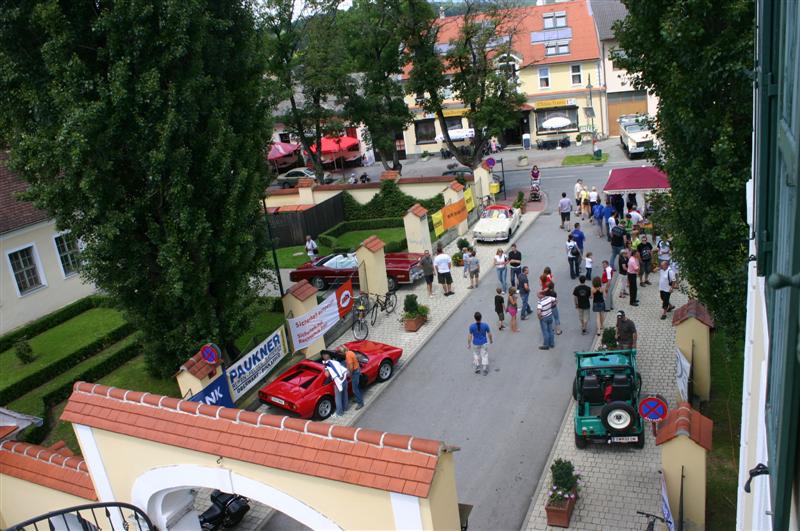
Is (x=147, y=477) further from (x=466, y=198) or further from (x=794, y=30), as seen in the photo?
(x=466, y=198)

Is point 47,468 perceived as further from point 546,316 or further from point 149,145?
point 546,316

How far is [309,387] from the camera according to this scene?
16.3m

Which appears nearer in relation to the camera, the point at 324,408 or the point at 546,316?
the point at 324,408

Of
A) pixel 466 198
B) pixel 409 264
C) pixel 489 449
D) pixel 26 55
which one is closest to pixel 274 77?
pixel 466 198

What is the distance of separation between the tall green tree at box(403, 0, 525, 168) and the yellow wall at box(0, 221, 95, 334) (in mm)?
18292

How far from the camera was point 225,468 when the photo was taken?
28.7 ft

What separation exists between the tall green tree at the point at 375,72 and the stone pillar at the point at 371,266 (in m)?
16.1

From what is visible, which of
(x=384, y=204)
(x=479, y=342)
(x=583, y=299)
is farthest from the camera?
(x=384, y=204)

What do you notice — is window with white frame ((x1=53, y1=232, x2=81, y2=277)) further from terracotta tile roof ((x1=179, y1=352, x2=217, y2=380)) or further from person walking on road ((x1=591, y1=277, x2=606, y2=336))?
person walking on road ((x1=591, y1=277, x2=606, y2=336))

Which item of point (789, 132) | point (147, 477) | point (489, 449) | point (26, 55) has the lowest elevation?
point (489, 449)

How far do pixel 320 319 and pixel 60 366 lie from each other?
26.1 feet

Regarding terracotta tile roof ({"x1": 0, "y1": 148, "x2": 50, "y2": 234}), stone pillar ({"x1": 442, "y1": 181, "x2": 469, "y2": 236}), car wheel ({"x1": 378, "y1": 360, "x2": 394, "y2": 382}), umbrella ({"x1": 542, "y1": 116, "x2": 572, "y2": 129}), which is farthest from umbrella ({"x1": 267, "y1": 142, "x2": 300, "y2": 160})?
car wheel ({"x1": 378, "y1": 360, "x2": 394, "y2": 382})

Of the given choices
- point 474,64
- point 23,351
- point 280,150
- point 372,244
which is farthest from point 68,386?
point 280,150

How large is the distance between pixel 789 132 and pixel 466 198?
92.0 ft
